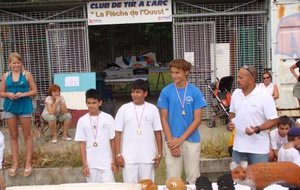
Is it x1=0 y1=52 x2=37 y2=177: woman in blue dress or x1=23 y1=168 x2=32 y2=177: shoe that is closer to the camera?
x1=0 y1=52 x2=37 y2=177: woman in blue dress

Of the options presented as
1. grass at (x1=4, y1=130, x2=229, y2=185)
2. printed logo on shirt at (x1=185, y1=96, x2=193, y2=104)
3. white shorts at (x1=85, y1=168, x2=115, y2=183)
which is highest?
printed logo on shirt at (x1=185, y1=96, x2=193, y2=104)

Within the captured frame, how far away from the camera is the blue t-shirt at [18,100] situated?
19.3 feet

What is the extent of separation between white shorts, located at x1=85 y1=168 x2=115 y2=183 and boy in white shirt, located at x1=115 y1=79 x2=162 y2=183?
13cm

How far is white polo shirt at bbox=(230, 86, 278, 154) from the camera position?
460 cm

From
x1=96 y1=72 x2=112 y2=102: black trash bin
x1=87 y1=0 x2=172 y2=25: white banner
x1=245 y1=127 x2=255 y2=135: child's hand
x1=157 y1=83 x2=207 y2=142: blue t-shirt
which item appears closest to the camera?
x1=245 y1=127 x2=255 y2=135: child's hand

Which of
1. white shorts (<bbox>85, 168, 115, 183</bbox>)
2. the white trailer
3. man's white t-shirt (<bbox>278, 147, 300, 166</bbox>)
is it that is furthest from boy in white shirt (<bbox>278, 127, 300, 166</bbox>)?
the white trailer

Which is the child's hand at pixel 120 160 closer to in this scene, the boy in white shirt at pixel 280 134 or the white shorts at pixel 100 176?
the white shorts at pixel 100 176

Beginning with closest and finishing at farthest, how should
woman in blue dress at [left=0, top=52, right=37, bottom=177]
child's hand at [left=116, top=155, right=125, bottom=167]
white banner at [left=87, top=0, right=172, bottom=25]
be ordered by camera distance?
child's hand at [left=116, top=155, right=125, bottom=167], woman in blue dress at [left=0, top=52, right=37, bottom=177], white banner at [left=87, top=0, right=172, bottom=25]

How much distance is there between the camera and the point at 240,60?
9.92 metres

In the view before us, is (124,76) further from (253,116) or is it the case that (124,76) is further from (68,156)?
(253,116)

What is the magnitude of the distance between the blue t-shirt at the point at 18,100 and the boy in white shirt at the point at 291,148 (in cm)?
300

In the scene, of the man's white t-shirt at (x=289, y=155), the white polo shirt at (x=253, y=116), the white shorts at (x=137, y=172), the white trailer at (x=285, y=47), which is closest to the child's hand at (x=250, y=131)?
the white polo shirt at (x=253, y=116)

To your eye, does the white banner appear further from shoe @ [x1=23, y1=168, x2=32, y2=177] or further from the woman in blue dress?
shoe @ [x1=23, y1=168, x2=32, y2=177]

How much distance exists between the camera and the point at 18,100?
5914mm
